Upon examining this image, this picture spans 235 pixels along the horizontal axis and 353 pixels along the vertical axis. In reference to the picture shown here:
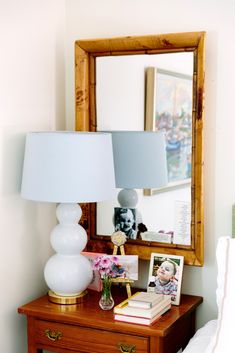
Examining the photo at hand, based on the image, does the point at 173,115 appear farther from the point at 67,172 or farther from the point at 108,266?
the point at 108,266

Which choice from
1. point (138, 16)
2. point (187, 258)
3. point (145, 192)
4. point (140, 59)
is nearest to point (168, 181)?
point (145, 192)

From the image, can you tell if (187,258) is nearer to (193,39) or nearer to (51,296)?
(51,296)

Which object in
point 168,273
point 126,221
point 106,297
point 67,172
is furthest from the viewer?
point 126,221

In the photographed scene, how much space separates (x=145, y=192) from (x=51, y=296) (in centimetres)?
59

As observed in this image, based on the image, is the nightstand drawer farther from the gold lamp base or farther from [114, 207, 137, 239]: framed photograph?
[114, 207, 137, 239]: framed photograph

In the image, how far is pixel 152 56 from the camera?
251cm

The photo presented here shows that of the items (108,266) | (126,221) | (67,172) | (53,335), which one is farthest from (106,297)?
(67,172)

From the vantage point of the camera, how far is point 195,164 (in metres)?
2.46

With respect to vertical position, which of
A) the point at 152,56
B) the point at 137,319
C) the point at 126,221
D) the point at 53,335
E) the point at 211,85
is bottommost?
the point at 53,335

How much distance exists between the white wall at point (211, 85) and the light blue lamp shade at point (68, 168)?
48 centimetres

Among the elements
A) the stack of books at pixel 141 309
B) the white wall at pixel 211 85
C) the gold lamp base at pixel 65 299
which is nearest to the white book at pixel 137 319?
the stack of books at pixel 141 309

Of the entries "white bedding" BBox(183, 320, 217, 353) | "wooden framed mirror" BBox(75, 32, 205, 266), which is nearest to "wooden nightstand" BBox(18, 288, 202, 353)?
"white bedding" BBox(183, 320, 217, 353)

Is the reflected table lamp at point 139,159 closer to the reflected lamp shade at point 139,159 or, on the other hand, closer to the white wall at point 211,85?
Result: the reflected lamp shade at point 139,159

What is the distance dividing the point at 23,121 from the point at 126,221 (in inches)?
24.2
